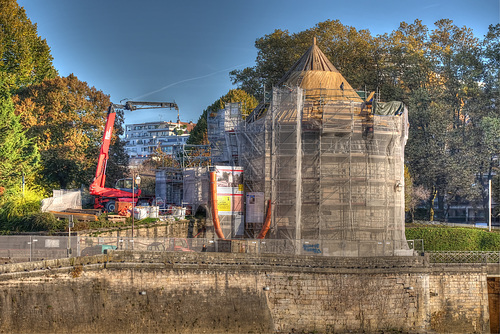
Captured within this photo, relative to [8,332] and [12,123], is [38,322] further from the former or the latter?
[12,123]

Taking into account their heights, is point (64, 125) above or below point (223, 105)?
below

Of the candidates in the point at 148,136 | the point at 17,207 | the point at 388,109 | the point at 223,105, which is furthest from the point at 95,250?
the point at 148,136

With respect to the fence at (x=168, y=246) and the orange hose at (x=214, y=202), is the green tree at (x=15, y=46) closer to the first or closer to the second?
the orange hose at (x=214, y=202)

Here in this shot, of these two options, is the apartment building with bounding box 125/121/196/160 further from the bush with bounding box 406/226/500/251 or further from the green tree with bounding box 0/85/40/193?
the bush with bounding box 406/226/500/251

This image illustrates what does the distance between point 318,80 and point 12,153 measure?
20498 millimetres

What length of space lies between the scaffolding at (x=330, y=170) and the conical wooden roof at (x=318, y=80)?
9.22ft

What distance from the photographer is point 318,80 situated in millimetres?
45438

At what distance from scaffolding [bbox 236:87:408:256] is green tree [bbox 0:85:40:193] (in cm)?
1596

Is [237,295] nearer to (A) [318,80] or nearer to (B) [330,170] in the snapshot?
(B) [330,170]

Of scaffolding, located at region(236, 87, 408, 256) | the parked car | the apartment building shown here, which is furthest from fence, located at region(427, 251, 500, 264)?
the apartment building

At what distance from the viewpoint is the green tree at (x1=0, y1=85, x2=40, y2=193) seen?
43.6 metres

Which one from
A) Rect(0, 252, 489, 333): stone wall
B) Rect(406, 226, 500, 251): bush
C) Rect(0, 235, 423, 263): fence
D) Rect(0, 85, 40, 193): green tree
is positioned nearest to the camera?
Rect(0, 252, 489, 333): stone wall

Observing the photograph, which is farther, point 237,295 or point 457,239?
point 457,239

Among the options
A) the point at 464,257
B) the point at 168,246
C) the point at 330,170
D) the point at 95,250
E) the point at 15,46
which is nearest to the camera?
the point at 95,250
